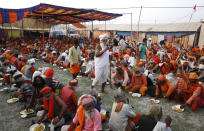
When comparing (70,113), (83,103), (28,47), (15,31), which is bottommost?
(70,113)

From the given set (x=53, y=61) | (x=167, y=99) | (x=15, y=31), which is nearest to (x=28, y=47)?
(x=53, y=61)

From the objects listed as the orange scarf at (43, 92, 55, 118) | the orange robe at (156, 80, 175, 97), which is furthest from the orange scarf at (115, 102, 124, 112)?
the orange robe at (156, 80, 175, 97)

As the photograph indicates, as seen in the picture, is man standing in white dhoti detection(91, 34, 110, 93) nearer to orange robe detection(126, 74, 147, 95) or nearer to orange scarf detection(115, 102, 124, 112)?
orange robe detection(126, 74, 147, 95)

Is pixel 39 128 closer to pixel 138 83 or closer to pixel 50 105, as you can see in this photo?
pixel 50 105

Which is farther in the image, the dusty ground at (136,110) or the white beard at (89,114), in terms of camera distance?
the dusty ground at (136,110)

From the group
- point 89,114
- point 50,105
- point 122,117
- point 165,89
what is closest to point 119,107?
point 122,117

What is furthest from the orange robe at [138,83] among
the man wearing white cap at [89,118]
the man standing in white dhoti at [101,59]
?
the man wearing white cap at [89,118]

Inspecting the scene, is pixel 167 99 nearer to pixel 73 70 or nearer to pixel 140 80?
pixel 140 80

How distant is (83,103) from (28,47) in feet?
38.3

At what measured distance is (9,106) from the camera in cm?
372

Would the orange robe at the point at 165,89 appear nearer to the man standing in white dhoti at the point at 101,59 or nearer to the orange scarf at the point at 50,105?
the man standing in white dhoti at the point at 101,59

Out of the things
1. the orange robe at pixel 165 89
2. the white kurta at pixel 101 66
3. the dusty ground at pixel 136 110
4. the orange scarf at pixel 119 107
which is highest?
the white kurta at pixel 101 66

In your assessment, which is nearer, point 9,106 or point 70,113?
point 70,113

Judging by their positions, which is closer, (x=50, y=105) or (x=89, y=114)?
(x=89, y=114)
